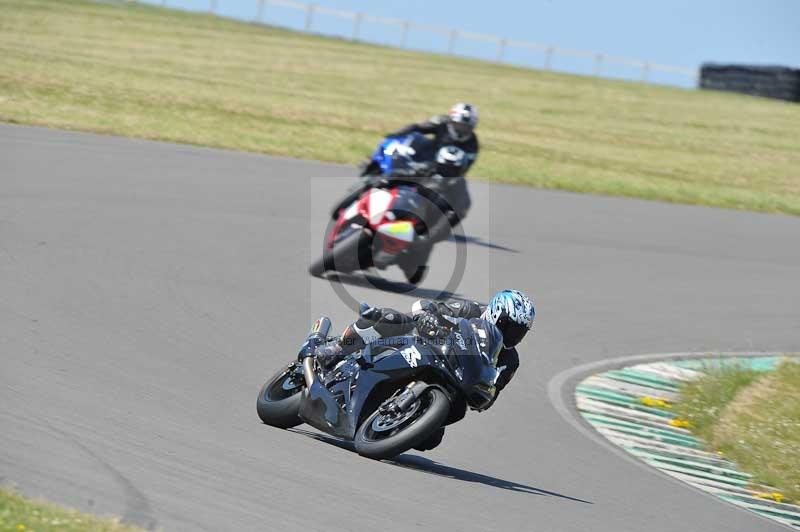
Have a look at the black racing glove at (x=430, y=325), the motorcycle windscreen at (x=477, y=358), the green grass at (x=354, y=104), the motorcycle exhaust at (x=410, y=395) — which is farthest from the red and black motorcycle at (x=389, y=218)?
the green grass at (x=354, y=104)

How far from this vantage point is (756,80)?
159 feet

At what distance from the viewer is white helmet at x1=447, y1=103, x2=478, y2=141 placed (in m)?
14.4

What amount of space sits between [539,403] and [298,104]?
66.4ft

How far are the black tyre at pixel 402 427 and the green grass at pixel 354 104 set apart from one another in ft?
45.9

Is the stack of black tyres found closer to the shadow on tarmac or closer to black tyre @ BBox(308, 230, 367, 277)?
black tyre @ BBox(308, 230, 367, 277)

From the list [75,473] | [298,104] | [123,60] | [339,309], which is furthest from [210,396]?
[123,60]

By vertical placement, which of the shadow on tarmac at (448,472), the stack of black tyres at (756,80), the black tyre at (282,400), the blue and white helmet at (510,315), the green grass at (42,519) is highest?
the stack of black tyres at (756,80)

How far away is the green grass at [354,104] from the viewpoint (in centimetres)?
2319

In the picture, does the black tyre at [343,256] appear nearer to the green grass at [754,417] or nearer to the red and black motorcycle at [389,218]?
the red and black motorcycle at [389,218]

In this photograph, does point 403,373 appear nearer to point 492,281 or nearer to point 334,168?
point 492,281

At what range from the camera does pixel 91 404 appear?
22.8ft

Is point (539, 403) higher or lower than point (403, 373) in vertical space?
lower

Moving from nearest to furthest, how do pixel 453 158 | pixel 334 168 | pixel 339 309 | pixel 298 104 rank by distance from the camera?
1. pixel 339 309
2. pixel 453 158
3. pixel 334 168
4. pixel 298 104

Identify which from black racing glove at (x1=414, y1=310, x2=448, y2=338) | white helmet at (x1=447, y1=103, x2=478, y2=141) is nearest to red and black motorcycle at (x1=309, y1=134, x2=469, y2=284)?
white helmet at (x1=447, y1=103, x2=478, y2=141)
